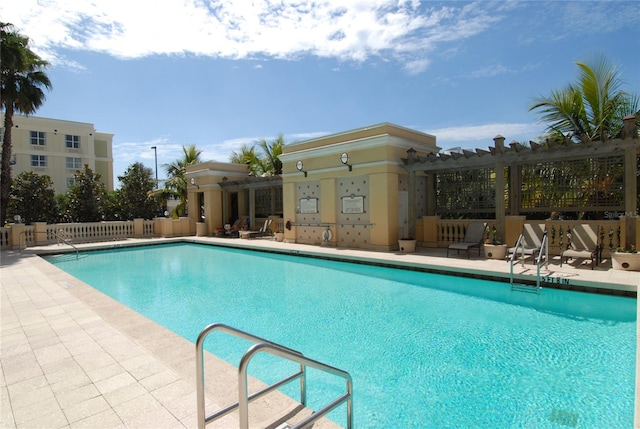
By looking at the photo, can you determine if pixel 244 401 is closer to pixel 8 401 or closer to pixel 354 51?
pixel 8 401

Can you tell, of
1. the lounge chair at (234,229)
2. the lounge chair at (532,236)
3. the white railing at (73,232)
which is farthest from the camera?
the lounge chair at (234,229)

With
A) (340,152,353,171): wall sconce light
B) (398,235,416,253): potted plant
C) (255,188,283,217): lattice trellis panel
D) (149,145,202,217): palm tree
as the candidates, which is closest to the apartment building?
(149,145,202,217): palm tree

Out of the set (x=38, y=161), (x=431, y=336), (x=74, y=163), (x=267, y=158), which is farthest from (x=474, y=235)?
(x=38, y=161)

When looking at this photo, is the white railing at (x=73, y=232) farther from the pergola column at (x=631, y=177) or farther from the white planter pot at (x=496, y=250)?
the pergola column at (x=631, y=177)

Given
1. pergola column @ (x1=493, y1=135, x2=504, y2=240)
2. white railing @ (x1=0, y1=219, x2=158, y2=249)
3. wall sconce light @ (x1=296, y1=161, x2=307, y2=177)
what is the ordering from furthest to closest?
white railing @ (x1=0, y1=219, x2=158, y2=249) → wall sconce light @ (x1=296, y1=161, x2=307, y2=177) → pergola column @ (x1=493, y1=135, x2=504, y2=240)

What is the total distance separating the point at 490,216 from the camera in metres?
12.9

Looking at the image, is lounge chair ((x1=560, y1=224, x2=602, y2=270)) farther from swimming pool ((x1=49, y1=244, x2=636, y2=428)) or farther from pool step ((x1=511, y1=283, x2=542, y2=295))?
swimming pool ((x1=49, y1=244, x2=636, y2=428))

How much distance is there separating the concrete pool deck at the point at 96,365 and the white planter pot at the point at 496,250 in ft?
7.46

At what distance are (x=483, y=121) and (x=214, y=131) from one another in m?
18.2

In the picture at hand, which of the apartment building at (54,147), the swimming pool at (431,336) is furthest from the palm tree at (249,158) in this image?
the apartment building at (54,147)

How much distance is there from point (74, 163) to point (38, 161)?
3.01 m

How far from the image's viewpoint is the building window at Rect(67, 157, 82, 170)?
36375mm

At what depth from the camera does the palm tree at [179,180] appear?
2417 cm

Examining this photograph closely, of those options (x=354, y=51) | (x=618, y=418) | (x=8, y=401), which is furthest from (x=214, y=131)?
(x=618, y=418)
